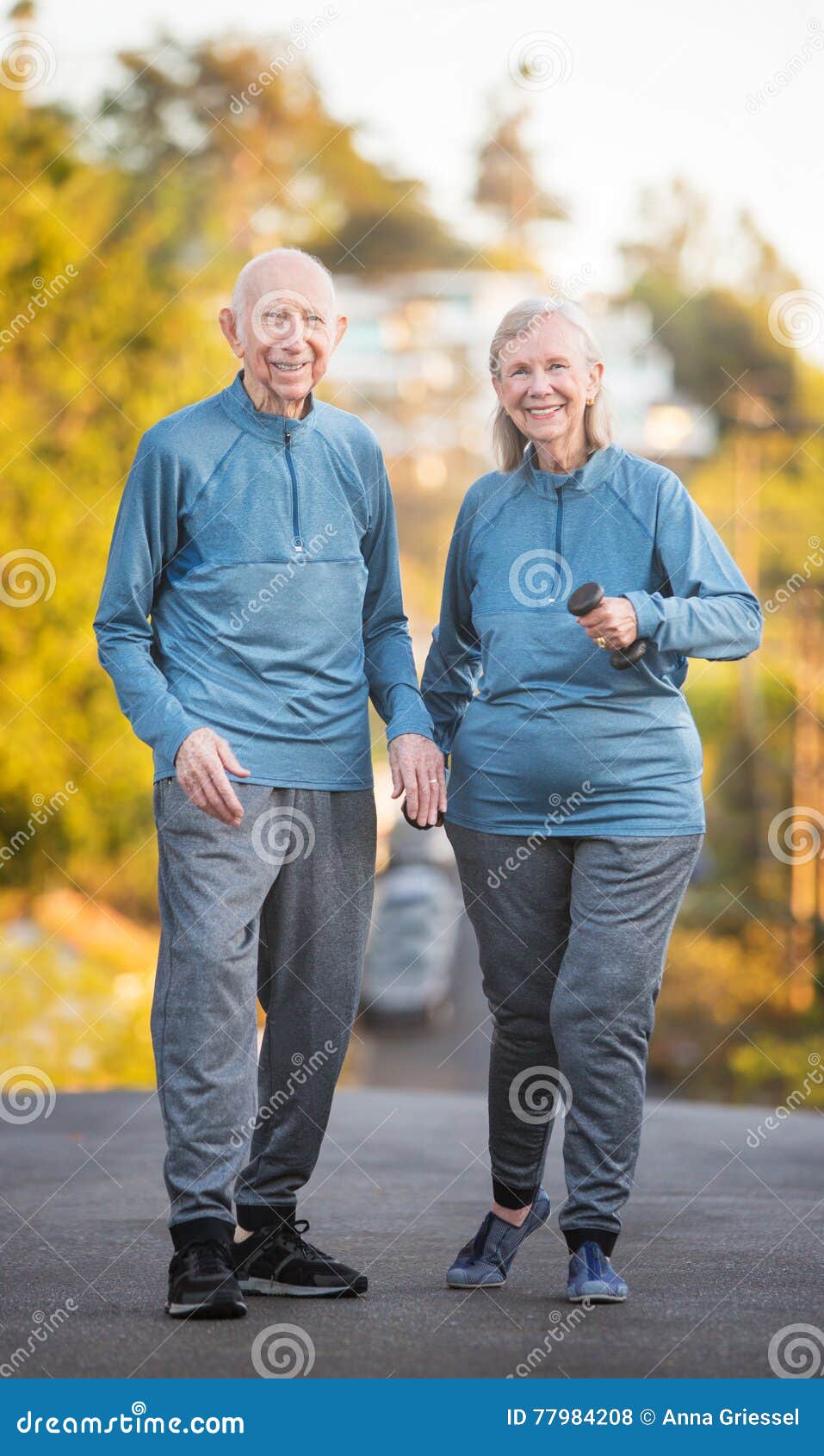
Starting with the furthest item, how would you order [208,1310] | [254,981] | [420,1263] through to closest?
[420,1263] → [254,981] → [208,1310]

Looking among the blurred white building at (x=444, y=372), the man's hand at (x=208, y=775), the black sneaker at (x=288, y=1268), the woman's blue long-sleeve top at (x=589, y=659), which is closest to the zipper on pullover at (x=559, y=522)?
the woman's blue long-sleeve top at (x=589, y=659)

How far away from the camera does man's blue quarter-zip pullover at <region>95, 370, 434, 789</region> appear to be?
3477 millimetres

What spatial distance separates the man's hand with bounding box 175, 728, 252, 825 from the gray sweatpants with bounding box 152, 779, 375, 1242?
0.20 ft

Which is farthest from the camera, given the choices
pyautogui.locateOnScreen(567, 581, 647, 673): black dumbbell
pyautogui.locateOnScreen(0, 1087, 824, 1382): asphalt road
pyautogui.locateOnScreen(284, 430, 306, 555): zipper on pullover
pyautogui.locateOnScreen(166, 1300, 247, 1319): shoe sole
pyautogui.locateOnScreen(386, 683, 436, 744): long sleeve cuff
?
pyautogui.locateOnScreen(386, 683, 436, 744): long sleeve cuff

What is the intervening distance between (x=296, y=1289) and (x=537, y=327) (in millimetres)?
1939

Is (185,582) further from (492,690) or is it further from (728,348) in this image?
(728,348)

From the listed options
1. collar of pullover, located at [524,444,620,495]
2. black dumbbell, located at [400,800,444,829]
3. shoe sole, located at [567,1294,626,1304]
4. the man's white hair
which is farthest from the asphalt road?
the man's white hair

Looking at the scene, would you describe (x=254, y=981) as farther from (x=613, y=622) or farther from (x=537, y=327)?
(x=537, y=327)

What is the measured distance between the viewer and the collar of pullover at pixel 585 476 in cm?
363

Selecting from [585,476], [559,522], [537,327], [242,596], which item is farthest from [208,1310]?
[537,327]

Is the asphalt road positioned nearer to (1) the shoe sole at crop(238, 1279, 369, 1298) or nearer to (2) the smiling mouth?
(1) the shoe sole at crop(238, 1279, 369, 1298)

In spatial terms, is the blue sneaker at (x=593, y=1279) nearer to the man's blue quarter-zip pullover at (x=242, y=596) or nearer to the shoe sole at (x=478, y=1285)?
the shoe sole at (x=478, y=1285)

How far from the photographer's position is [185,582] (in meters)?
3.52

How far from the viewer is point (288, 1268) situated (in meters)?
3.56
